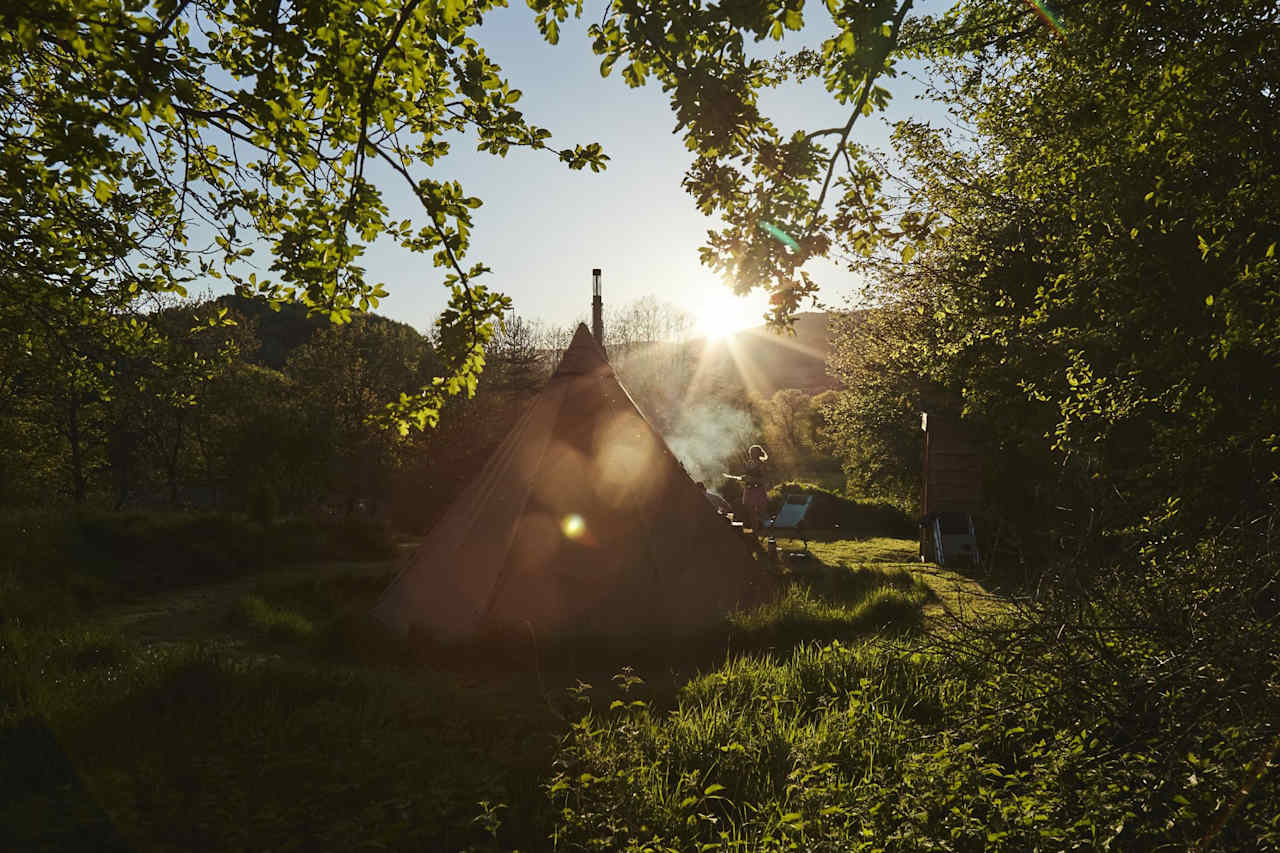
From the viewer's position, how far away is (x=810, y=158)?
163 inches

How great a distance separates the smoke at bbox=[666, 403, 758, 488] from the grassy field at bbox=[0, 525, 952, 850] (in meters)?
23.4

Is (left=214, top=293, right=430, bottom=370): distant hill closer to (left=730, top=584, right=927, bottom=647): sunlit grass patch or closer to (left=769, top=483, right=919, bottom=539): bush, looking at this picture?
(left=769, top=483, right=919, bottom=539): bush

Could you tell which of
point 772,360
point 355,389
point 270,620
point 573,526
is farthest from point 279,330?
point 772,360

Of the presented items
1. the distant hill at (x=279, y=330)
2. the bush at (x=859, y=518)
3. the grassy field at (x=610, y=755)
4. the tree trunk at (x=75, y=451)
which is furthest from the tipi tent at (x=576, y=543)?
the distant hill at (x=279, y=330)

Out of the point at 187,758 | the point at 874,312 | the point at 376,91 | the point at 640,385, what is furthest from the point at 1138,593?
Answer: the point at 640,385

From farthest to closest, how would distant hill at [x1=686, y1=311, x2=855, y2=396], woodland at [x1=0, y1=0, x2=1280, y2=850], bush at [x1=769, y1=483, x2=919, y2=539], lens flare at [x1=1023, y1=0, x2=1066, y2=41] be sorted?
1. distant hill at [x1=686, y1=311, x2=855, y2=396]
2. bush at [x1=769, y1=483, x2=919, y2=539]
3. lens flare at [x1=1023, y1=0, x2=1066, y2=41]
4. woodland at [x1=0, y1=0, x2=1280, y2=850]

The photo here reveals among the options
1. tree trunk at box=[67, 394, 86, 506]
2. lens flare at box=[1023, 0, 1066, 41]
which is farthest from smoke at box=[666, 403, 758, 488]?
lens flare at box=[1023, 0, 1066, 41]

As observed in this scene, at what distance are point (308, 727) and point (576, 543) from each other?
11.2 feet

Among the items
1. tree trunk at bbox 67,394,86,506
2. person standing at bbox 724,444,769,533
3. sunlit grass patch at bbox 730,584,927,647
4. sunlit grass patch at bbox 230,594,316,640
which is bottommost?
sunlit grass patch at bbox 730,584,927,647

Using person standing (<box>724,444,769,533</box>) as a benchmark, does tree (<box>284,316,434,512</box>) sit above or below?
above

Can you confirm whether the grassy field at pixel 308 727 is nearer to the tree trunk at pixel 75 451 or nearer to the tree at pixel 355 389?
the tree at pixel 355 389

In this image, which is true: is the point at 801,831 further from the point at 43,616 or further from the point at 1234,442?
the point at 43,616

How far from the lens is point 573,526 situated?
26.9ft

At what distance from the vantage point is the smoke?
115 ft
